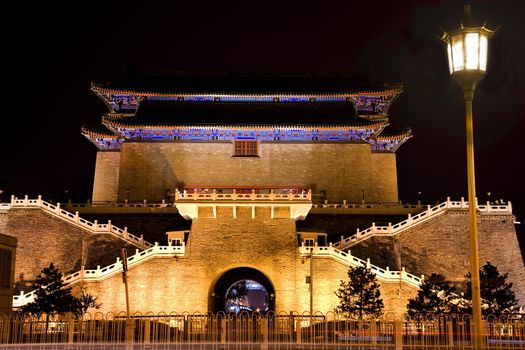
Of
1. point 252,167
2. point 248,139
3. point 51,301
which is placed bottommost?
point 51,301

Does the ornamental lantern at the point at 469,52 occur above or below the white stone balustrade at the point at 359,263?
above

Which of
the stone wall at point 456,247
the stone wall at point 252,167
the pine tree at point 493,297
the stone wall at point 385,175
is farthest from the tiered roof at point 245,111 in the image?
the pine tree at point 493,297

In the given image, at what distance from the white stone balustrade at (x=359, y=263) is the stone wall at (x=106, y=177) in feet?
65.4

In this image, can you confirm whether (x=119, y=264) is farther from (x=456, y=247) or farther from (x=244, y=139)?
(x=456, y=247)

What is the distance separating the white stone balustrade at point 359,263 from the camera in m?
34.3

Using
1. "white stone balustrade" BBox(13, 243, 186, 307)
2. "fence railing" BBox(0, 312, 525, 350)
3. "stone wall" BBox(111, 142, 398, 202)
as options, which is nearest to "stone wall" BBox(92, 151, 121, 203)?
"stone wall" BBox(111, 142, 398, 202)

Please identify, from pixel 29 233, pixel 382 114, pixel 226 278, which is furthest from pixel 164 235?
pixel 382 114

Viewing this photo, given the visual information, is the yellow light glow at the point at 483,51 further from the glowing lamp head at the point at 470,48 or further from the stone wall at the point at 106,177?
the stone wall at the point at 106,177

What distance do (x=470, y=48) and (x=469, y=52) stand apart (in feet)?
0.25

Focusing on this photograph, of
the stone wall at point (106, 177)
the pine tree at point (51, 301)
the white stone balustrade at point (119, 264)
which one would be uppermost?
the stone wall at point (106, 177)

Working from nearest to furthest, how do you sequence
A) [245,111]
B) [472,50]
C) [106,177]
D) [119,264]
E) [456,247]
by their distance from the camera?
1. [472,50]
2. [119,264]
3. [456,247]
4. [245,111]
5. [106,177]

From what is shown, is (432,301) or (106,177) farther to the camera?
(106,177)

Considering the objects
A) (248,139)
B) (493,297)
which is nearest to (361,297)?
(493,297)

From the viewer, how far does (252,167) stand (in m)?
47.8
